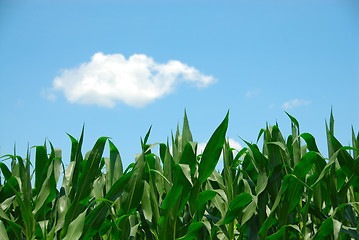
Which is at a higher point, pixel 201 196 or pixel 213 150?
pixel 213 150

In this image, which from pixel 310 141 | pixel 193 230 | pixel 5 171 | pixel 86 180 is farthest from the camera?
pixel 5 171

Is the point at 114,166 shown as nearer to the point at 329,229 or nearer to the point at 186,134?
the point at 186,134

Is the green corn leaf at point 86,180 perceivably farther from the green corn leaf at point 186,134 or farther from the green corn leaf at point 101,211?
the green corn leaf at point 186,134

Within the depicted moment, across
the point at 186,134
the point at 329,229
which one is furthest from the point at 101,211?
the point at 329,229

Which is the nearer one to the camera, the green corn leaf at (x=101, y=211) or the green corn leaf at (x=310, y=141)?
the green corn leaf at (x=101, y=211)

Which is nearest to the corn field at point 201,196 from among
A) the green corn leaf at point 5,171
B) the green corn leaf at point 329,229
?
the green corn leaf at point 329,229

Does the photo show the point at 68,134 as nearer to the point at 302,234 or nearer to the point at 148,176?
the point at 148,176

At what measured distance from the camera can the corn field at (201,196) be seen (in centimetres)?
129

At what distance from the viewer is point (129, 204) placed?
1352 millimetres

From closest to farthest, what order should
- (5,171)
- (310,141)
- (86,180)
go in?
(86,180) < (310,141) < (5,171)

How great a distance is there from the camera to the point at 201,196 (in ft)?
4.19

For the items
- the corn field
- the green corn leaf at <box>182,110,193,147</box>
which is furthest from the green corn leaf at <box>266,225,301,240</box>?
the green corn leaf at <box>182,110,193,147</box>

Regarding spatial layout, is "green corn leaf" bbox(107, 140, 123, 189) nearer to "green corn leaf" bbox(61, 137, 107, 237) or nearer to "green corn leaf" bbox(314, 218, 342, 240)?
"green corn leaf" bbox(61, 137, 107, 237)

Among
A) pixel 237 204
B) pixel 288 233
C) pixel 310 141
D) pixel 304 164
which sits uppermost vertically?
pixel 310 141
